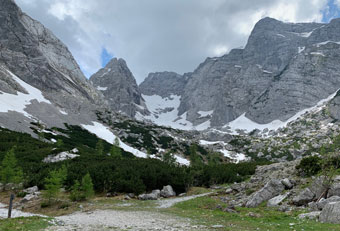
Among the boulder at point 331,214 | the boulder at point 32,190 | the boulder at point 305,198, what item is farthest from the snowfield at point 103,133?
the boulder at point 331,214

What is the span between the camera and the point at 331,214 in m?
13.4

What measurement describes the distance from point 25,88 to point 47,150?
88456 mm

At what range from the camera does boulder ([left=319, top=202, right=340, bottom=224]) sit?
1300 cm

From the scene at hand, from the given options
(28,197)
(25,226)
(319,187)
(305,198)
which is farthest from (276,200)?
(28,197)

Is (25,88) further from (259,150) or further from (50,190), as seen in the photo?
(259,150)

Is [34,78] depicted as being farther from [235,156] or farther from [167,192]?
[167,192]

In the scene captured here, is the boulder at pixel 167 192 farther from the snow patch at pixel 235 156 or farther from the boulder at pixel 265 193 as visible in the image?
the snow patch at pixel 235 156

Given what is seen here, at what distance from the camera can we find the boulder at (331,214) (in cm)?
1300

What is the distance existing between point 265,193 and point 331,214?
1084 cm

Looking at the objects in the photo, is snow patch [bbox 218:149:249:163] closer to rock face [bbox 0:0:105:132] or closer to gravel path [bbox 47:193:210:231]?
rock face [bbox 0:0:105:132]

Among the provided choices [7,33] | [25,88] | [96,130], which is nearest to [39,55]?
A: [7,33]

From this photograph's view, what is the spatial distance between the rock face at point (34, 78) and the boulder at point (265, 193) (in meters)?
80.6

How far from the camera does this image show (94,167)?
37.3 meters

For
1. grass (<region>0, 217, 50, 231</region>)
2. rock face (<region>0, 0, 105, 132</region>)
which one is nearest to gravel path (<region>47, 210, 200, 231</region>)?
grass (<region>0, 217, 50, 231</region>)
